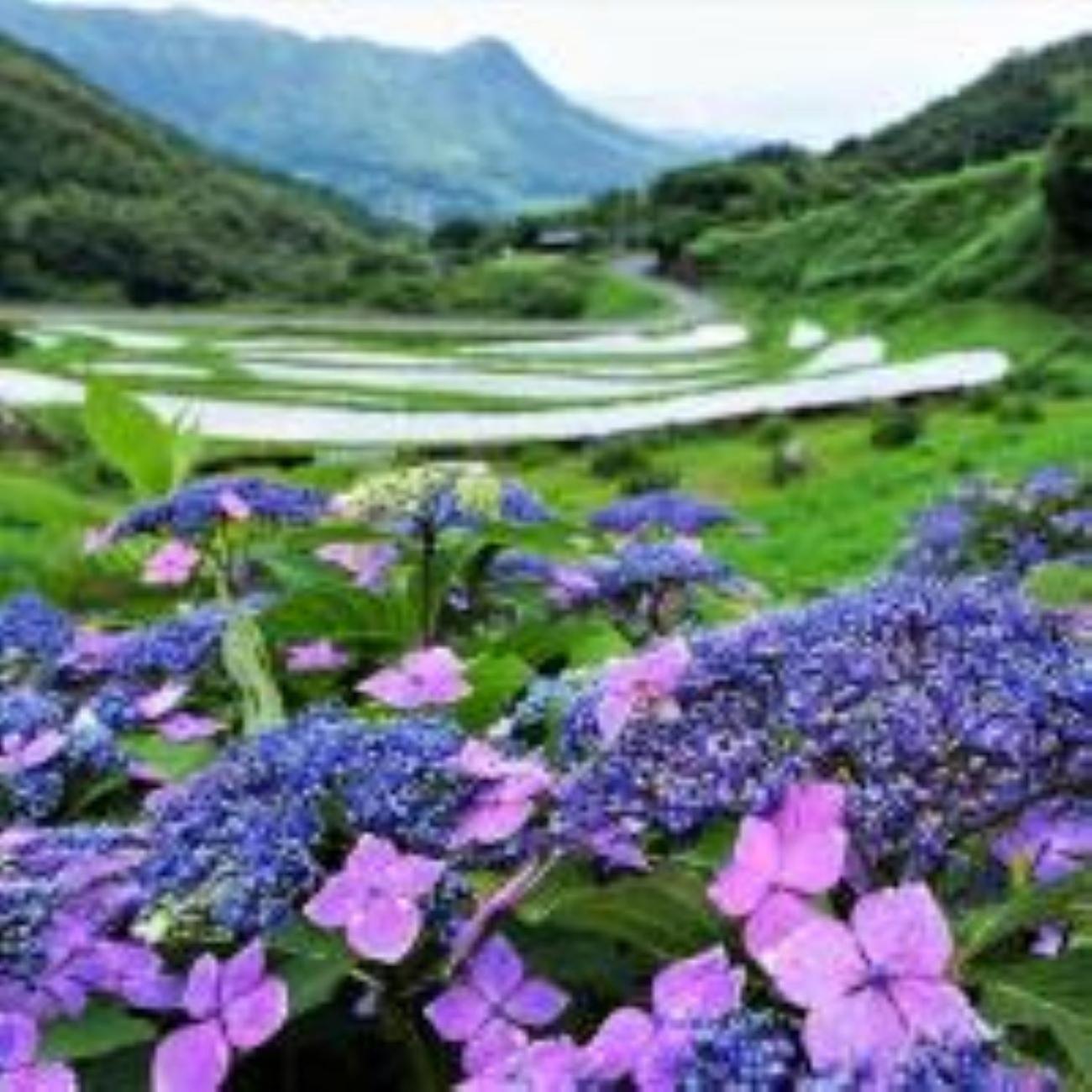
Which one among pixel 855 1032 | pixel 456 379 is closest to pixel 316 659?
pixel 855 1032

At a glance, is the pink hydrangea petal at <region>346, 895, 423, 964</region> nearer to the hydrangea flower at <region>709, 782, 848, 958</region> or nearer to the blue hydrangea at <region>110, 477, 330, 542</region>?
the hydrangea flower at <region>709, 782, 848, 958</region>

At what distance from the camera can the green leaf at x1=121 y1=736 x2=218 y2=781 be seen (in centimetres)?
354

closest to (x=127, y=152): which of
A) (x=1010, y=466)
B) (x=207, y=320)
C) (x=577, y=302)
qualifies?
(x=577, y=302)

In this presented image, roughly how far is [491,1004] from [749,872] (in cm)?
34

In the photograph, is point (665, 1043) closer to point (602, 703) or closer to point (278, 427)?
point (602, 703)

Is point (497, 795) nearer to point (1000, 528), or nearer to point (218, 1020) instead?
point (218, 1020)

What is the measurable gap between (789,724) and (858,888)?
0.55 ft

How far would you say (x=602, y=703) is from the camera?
285 cm

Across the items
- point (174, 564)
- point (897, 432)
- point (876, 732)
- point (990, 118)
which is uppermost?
point (876, 732)

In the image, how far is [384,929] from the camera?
2.63m

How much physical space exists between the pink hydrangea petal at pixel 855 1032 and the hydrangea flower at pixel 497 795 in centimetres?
55

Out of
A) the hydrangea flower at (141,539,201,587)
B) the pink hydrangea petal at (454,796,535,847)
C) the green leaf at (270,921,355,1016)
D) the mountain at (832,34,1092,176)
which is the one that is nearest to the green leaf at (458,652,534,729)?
the pink hydrangea petal at (454,796,535,847)

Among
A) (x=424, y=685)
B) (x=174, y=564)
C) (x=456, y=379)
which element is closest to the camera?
(x=424, y=685)

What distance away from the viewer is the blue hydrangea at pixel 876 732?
256 centimetres
